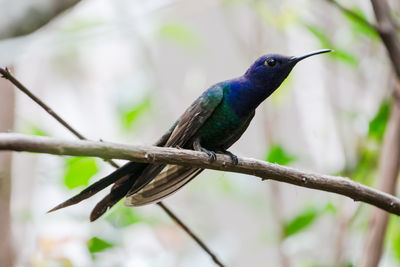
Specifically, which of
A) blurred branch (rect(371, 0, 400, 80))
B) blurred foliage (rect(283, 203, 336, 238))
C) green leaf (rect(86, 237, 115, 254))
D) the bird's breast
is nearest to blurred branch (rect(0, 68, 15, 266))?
green leaf (rect(86, 237, 115, 254))

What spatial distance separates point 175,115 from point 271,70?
2512mm

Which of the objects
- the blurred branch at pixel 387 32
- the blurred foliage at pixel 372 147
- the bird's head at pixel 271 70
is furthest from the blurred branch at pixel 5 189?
the blurred foliage at pixel 372 147

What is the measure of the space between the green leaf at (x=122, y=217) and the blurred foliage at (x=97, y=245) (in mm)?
184

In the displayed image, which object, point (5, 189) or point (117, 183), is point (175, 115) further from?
point (117, 183)

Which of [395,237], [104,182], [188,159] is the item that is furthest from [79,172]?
[395,237]

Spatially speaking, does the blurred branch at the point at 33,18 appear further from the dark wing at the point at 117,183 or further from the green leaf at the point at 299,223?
the green leaf at the point at 299,223

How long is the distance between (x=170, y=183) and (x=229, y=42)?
4.84 metres

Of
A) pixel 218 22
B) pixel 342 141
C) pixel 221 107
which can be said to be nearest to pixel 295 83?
pixel 342 141

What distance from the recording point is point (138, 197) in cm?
202

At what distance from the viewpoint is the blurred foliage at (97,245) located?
2.67 metres

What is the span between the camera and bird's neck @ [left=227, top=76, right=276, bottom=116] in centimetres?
223

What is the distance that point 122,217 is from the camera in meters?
2.94

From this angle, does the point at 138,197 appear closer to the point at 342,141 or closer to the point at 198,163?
the point at 198,163

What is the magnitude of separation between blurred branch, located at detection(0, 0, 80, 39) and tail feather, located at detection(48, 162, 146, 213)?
0.53 meters
